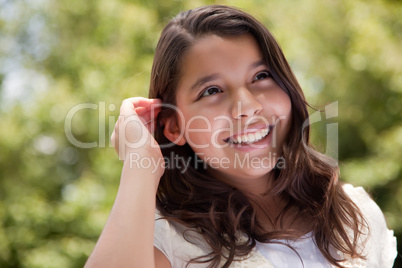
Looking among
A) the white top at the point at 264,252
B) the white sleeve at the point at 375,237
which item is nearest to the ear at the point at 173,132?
→ the white top at the point at 264,252

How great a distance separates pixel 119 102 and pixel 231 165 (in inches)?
129

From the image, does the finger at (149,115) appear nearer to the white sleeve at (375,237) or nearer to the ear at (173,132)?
the ear at (173,132)

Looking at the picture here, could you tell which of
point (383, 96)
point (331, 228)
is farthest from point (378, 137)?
point (331, 228)

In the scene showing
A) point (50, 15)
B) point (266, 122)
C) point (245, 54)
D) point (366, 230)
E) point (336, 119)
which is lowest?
point (366, 230)

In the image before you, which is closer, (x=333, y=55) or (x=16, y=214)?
(x=16, y=214)

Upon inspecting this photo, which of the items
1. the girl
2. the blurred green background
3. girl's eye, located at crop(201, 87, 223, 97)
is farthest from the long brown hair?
the blurred green background

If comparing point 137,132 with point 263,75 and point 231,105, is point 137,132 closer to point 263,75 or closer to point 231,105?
point 231,105

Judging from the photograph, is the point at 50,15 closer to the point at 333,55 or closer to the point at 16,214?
the point at 16,214

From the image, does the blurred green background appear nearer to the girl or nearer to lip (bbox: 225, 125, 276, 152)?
the girl

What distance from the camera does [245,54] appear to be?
58.8 inches

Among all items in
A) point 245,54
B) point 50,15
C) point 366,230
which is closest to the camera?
point 245,54

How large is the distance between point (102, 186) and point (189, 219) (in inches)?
151

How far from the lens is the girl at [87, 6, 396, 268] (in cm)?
144

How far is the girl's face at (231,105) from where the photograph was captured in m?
1.46
